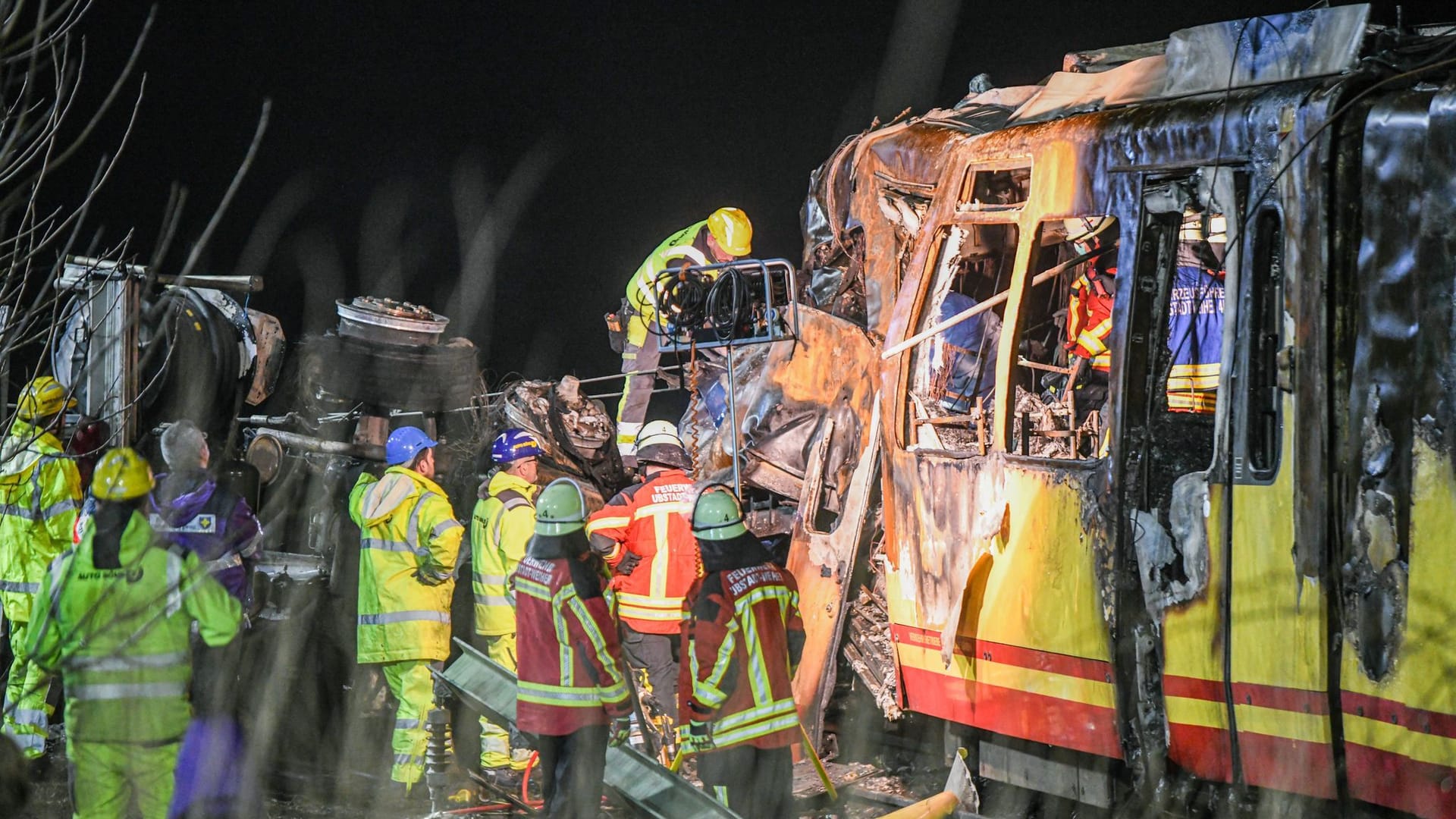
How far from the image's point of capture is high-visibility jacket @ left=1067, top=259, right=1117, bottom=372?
6770 mm

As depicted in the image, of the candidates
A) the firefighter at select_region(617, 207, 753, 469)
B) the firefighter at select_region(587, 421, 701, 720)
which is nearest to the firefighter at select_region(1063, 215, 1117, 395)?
the firefighter at select_region(587, 421, 701, 720)

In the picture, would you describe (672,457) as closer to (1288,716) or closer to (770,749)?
(770,749)

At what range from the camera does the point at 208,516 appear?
7.27 metres

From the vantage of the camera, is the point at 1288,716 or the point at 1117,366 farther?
the point at 1117,366

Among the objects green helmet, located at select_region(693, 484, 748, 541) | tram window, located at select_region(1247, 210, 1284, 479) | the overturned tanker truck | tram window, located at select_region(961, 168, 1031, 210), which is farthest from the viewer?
tram window, located at select_region(961, 168, 1031, 210)

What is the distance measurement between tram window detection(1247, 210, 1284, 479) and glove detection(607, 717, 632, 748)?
3.53m

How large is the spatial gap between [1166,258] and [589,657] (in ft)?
9.87

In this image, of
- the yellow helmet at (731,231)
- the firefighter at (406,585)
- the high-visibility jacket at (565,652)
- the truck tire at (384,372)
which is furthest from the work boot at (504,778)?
the truck tire at (384,372)

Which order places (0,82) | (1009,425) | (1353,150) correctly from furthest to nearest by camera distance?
(1009,425)
(1353,150)
(0,82)

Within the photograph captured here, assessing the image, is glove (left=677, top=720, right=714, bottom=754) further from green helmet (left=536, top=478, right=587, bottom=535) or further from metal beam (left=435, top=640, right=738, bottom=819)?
green helmet (left=536, top=478, right=587, bottom=535)

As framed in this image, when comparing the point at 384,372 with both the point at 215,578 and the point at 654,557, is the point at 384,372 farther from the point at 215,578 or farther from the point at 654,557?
the point at 215,578

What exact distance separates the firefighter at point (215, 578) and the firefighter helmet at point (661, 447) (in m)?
2.23

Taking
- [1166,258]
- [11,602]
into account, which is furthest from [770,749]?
[11,602]

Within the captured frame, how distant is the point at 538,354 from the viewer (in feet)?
52.5
